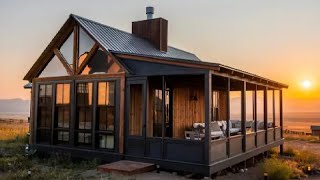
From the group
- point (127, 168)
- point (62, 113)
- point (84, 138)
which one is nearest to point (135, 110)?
point (84, 138)

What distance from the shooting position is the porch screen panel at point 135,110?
10.9 m

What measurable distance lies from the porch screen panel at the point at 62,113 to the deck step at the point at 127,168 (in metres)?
3.02

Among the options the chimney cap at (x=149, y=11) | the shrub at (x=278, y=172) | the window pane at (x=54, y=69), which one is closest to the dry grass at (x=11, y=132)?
the window pane at (x=54, y=69)

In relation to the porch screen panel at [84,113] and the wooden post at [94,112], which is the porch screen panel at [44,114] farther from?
→ the wooden post at [94,112]

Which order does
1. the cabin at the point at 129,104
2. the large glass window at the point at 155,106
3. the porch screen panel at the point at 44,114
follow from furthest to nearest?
the porch screen panel at the point at 44,114 < the large glass window at the point at 155,106 < the cabin at the point at 129,104

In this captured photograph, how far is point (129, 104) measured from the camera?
420 inches

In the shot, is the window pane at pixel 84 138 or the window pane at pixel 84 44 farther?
the window pane at pixel 84 44

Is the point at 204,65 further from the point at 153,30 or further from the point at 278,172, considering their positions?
the point at 153,30

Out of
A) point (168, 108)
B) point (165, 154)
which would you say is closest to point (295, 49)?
point (168, 108)

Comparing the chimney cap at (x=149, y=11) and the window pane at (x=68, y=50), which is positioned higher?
the chimney cap at (x=149, y=11)

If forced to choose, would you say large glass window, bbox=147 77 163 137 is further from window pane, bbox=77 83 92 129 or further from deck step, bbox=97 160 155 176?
window pane, bbox=77 83 92 129

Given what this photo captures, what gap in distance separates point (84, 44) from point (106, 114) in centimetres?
270

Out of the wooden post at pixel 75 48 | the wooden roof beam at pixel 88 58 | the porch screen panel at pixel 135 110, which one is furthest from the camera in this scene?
the wooden post at pixel 75 48

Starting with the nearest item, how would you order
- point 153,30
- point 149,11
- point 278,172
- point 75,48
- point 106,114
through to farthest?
point 278,172 → point 106,114 → point 75,48 → point 153,30 → point 149,11
